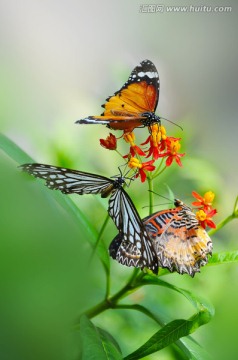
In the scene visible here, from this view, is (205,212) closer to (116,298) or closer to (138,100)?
Result: (116,298)

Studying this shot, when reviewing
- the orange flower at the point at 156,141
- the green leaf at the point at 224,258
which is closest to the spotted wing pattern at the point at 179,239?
the green leaf at the point at 224,258

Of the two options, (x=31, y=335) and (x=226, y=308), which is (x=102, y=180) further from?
(x=31, y=335)

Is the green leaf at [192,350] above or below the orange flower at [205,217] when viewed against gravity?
below

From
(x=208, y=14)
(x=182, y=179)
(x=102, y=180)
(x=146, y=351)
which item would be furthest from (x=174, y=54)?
(x=146, y=351)

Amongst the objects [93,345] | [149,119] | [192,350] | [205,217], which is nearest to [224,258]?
[205,217]

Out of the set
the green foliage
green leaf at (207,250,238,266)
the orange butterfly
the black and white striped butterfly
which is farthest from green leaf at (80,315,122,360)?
the orange butterfly

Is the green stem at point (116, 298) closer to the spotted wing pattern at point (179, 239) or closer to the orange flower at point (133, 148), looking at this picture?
the spotted wing pattern at point (179, 239)

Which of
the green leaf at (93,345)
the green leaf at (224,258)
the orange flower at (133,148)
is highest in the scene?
the orange flower at (133,148)
